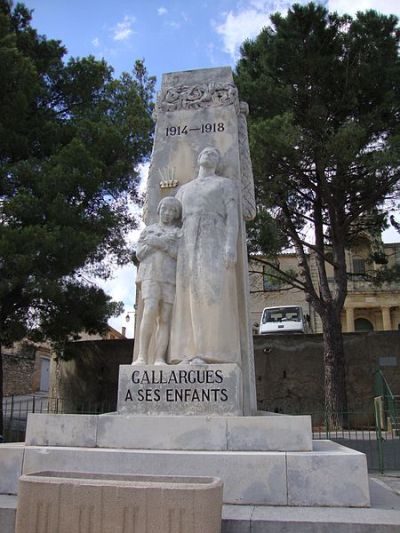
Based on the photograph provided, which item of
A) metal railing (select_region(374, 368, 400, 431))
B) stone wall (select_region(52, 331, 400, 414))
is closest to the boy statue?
metal railing (select_region(374, 368, 400, 431))

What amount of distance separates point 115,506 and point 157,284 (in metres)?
2.48

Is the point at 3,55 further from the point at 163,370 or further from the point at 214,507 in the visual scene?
the point at 214,507

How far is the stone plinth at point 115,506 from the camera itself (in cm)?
269

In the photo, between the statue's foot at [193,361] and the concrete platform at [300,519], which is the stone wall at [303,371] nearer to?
the statue's foot at [193,361]

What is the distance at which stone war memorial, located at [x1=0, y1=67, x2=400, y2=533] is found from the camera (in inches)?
109

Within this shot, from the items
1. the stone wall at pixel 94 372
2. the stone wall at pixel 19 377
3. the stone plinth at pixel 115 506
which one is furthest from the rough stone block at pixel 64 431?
the stone wall at pixel 19 377

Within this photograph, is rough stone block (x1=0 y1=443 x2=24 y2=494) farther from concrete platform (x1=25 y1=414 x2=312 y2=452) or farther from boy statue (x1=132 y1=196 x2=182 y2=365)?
boy statue (x1=132 y1=196 x2=182 y2=365)

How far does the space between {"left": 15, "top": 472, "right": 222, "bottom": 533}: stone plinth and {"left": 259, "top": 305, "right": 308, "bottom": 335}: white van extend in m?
18.2

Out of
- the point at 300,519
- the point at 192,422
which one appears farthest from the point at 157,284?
the point at 300,519

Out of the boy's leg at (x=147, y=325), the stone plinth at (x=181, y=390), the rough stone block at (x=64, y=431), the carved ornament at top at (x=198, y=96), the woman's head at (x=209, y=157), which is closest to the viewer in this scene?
the rough stone block at (x=64, y=431)

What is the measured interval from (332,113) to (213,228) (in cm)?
1160

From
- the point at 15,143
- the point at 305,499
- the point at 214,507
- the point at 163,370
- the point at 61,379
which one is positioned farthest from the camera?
the point at 61,379

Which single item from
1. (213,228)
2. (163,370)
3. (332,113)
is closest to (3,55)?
(332,113)

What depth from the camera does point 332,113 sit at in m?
15.3
